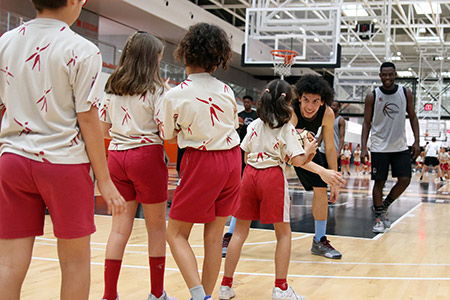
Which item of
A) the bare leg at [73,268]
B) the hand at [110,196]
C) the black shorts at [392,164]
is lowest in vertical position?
the bare leg at [73,268]

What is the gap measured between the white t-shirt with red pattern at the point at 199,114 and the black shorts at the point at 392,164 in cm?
383

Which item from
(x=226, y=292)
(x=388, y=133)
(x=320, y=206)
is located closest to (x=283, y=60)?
(x=388, y=133)

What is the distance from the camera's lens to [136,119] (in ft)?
9.82

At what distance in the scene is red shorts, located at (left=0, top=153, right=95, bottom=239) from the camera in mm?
2000

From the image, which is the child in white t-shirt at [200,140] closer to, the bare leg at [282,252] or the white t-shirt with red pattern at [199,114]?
the white t-shirt with red pattern at [199,114]

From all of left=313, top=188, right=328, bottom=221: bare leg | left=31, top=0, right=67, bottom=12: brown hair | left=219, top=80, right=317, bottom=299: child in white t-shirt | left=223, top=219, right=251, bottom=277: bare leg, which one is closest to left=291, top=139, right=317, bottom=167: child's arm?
left=219, top=80, right=317, bottom=299: child in white t-shirt

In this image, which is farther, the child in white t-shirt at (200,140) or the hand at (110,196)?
the child in white t-shirt at (200,140)

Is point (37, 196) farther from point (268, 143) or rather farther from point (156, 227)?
point (268, 143)

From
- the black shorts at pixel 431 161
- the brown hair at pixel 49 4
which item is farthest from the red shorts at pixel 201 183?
Result: the black shorts at pixel 431 161

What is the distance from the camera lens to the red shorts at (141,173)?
2961 mm

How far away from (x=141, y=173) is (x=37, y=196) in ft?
3.04

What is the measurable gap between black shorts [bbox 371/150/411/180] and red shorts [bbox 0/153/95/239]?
475 cm

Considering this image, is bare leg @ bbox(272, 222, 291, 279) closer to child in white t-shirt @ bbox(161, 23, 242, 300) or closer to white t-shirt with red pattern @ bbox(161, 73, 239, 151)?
child in white t-shirt @ bbox(161, 23, 242, 300)

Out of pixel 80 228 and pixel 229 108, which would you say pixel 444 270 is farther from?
pixel 80 228
